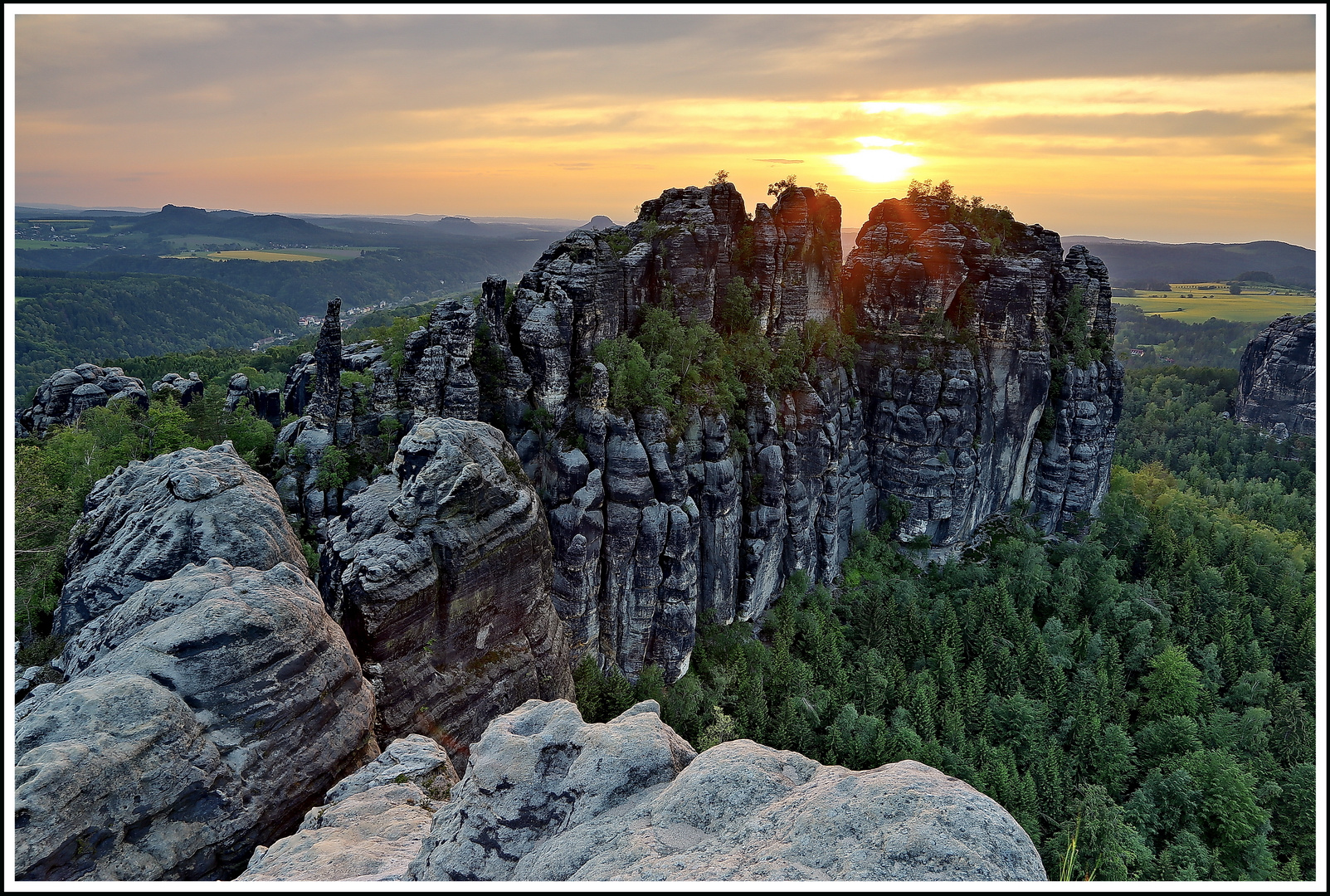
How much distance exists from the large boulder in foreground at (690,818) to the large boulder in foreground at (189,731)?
3586mm

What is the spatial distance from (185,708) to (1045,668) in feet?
151

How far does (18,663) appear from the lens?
16.1 m

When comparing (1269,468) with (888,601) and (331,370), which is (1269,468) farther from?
(331,370)

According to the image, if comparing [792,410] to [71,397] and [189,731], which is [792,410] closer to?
[189,731]

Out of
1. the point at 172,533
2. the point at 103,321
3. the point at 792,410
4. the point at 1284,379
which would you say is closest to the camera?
the point at 172,533

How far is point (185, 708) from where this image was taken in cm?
1123

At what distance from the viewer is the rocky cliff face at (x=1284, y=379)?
299 feet

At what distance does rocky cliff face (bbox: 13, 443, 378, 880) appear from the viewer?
384 inches

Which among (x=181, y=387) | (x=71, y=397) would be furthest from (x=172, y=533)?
(x=71, y=397)

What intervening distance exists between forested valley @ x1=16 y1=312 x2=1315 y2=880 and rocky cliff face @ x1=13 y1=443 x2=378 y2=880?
4.24 m

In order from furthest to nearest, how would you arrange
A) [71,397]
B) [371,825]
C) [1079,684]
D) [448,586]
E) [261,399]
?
[261,399], [1079,684], [71,397], [448,586], [371,825]

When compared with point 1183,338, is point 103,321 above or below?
below

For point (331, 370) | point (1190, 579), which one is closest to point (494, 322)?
point (331, 370)

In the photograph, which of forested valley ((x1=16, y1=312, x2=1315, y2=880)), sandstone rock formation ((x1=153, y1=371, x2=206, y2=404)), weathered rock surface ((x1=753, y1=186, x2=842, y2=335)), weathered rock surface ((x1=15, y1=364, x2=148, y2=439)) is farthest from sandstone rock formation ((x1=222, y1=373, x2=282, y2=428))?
weathered rock surface ((x1=753, y1=186, x2=842, y2=335))
